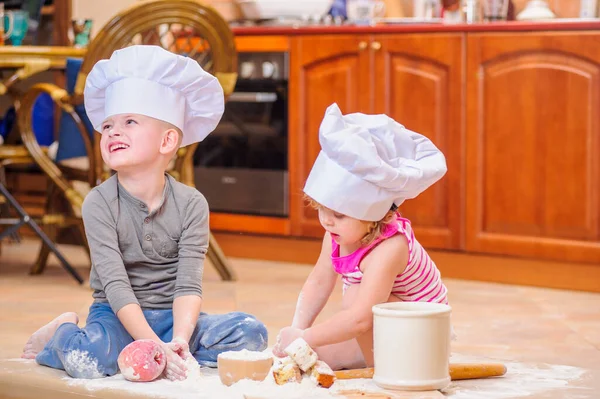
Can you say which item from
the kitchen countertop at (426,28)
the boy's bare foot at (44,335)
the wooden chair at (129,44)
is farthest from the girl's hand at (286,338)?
the kitchen countertop at (426,28)

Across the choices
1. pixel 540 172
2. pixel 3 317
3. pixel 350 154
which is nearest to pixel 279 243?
pixel 540 172

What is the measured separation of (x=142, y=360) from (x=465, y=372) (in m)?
0.65

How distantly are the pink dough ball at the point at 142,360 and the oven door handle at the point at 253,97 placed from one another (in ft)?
7.65

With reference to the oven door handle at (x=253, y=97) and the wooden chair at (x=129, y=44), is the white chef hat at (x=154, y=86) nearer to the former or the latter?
the wooden chair at (x=129, y=44)

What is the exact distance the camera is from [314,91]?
4285 millimetres

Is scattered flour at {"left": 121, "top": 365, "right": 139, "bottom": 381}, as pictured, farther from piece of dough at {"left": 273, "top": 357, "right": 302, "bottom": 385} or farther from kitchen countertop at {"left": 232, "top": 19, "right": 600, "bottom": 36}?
kitchen countertop at {"left": 232, "top": 19, "right": 600, "bottom": 36}

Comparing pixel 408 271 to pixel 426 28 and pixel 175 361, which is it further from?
pixel 426 28

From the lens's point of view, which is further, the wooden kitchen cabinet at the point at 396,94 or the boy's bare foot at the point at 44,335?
the wooden kitchen cabinet at the point at 396,94

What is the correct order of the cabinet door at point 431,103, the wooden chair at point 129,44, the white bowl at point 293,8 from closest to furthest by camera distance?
the wooden chair at point 129,44
the cabinet door at point 431,103
the white bowl at point 293,8

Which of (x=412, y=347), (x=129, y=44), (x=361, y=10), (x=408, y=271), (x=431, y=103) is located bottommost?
(x=412, y=347)

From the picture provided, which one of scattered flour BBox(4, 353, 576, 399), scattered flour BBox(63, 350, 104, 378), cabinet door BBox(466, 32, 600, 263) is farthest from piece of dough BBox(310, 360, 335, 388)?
cabinet door BBox(466, 32, 600, 263)

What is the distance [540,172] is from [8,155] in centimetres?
185

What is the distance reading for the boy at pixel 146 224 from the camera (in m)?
2.27

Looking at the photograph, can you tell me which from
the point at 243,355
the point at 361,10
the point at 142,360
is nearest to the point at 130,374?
the point at 142,360
